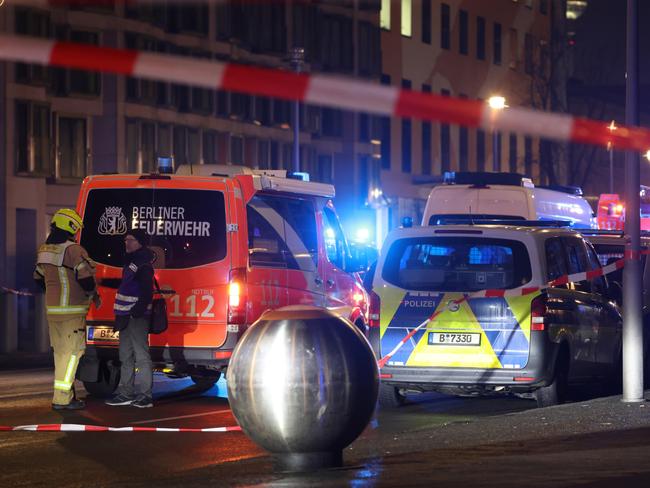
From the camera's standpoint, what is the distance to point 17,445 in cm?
1233

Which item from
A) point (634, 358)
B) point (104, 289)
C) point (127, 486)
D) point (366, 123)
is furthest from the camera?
point (366, 123)

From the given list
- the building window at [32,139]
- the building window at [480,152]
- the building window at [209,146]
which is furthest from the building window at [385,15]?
the building window at [32,139]

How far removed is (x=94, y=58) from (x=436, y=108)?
112cm

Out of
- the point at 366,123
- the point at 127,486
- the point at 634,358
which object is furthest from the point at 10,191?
the point at 127,486

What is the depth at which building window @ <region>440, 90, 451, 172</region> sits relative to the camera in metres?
68.9

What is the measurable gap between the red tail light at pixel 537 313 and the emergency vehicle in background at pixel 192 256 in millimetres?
2734

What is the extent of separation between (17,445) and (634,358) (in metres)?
5.77

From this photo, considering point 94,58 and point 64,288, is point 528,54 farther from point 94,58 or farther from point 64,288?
point 94,58

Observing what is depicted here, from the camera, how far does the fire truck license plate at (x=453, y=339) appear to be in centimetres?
1504

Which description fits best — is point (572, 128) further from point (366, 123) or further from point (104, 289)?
point (366, 123)

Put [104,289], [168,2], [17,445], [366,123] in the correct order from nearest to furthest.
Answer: [17,445], [104,289], [168,2], [366,123]

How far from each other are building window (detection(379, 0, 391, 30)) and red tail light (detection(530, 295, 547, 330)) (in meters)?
49.1

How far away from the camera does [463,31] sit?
70.8 metres

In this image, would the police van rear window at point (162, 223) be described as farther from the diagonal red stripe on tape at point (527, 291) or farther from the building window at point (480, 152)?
the building window at point (480, 152)
